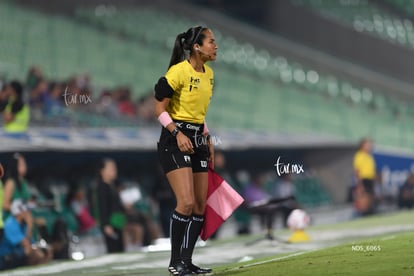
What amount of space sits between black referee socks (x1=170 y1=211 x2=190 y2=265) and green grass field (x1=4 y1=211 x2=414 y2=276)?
2.10 feet

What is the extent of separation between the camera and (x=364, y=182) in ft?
81.0

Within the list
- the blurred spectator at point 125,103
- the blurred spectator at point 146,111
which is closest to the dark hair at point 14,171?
the blurred spectator at point 125,103

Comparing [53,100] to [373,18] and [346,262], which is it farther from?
[373,18]

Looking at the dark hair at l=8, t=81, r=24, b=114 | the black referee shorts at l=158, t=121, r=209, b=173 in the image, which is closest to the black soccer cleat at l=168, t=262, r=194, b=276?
the black referee shorts at l=158, t=121, r=209, b=173

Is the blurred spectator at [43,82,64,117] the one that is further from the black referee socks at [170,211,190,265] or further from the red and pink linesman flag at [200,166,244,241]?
the black referee socks at [170,211,190,265]

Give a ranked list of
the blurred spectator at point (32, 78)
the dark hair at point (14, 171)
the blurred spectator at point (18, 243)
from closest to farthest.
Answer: the blurred spectator at point (18, 243)
the dark hair at point (14, 171)
the blurred spectator at point (32, 78)

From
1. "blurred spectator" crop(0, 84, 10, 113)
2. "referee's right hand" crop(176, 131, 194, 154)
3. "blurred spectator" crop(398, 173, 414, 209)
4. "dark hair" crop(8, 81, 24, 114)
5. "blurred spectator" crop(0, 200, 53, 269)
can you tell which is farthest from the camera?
"blurred spectator" crop(398, 173, 414, 209)

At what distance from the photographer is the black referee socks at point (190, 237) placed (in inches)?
400

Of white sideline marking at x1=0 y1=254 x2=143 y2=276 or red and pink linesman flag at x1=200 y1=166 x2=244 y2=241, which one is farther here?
white sideline marking at x1=0 y1=254 x2=143 y2=276

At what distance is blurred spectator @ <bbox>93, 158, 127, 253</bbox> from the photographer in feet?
53.7

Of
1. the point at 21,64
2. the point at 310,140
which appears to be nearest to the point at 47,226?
the point at 21,64

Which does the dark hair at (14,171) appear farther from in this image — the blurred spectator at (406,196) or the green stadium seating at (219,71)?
the blurred spectator at (406,196)

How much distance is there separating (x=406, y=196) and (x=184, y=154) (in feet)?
57.2

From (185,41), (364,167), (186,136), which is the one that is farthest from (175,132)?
(364,167)
